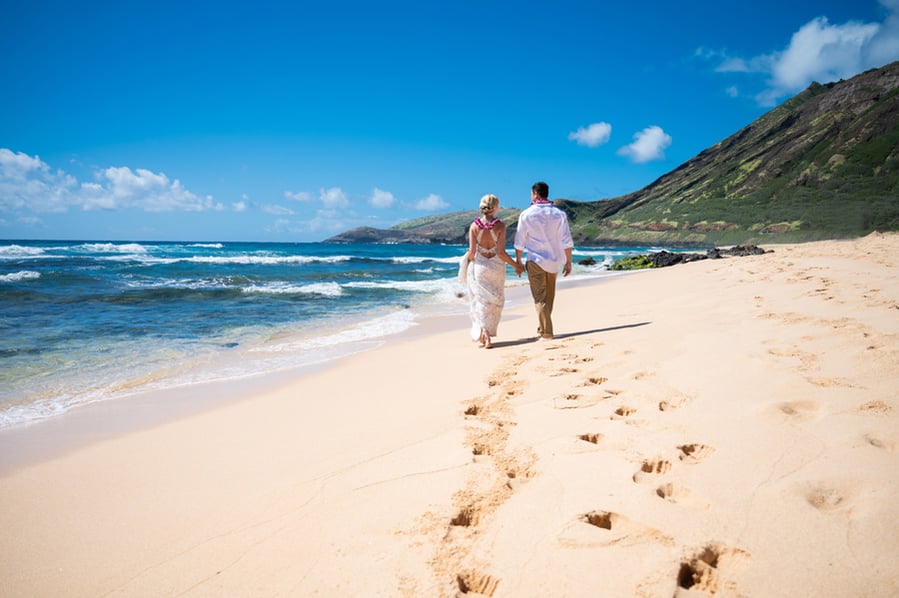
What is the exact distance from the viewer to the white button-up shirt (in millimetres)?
6207

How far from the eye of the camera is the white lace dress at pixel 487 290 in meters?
6.24

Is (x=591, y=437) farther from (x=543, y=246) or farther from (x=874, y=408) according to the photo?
(x=543, y=246)

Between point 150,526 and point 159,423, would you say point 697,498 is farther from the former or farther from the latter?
point 159,423

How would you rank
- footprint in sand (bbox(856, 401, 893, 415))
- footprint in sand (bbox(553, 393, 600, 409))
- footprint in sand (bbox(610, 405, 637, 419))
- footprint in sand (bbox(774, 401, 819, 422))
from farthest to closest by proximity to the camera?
footprint in sand (bbox(553, 393, 600, 409)), footprint in sand (bbox(610, 405, 637, 419)), footprint in sand (bbox(774, 401, 819, 422)), footprint in sand (bbox(856, 401, 893, 415))

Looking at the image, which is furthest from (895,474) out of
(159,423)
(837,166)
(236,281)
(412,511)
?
(837,166)

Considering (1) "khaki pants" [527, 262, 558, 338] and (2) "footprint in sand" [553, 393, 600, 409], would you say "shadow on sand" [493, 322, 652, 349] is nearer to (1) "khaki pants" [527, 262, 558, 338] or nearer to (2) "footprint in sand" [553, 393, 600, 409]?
(1) "khaki pants" [527, 262, 558, 338]

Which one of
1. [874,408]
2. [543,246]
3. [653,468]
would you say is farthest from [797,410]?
[543,246]

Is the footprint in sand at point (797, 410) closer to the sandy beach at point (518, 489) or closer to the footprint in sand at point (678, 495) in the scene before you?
the sandy beach at point (518, 489)

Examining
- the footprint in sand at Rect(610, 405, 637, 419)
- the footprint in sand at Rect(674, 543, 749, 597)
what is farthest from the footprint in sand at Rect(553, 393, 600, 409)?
the footprint in sand at Rect(674, 543, 749, 597)

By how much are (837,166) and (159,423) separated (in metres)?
70.8

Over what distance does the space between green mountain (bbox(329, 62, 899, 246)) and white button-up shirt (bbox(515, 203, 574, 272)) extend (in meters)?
37.8

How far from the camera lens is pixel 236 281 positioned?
65.3 ft

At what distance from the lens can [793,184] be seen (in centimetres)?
5591

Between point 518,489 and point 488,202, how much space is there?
450cm
